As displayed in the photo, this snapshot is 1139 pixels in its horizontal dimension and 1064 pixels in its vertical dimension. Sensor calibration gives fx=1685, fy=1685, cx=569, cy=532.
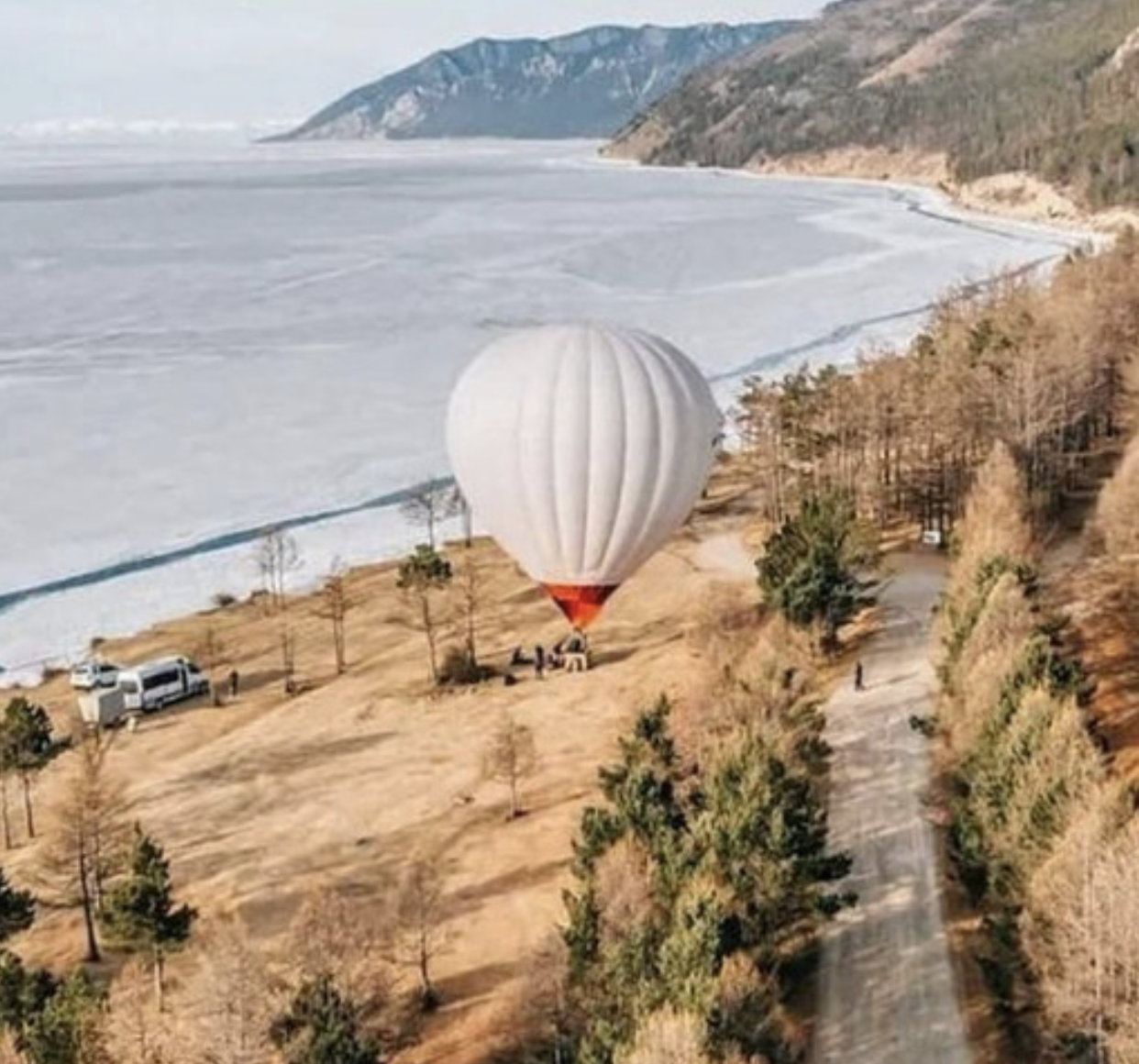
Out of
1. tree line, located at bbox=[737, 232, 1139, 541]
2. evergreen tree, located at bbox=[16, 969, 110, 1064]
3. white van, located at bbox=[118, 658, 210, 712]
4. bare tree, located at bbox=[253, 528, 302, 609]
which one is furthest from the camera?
bare tree, located at bbox=[253, 528, 302, 609]

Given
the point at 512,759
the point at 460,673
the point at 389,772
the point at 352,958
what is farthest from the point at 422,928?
the point at 460,673

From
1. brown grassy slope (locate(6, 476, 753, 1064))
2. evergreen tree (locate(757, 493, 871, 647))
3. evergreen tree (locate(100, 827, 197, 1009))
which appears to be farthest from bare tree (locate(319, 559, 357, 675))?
evergreen tree (locate(100, 827, 197, 1009))

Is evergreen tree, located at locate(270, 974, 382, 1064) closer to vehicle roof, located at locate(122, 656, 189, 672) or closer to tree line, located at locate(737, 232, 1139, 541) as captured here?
vehicle roof, located at locate(122, 656, 189, 672)

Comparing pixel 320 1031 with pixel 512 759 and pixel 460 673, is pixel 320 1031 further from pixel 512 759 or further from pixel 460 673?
pixel 460 673

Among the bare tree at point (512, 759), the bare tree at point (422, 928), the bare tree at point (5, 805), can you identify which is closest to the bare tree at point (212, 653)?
the bare tree at point (5, 805)

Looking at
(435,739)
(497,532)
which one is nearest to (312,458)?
(435,739)

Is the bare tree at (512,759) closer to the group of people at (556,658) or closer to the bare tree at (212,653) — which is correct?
the group of people at (556,658)
